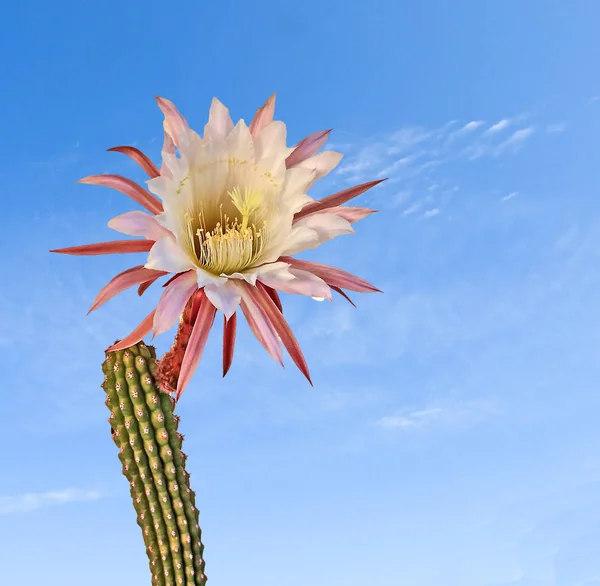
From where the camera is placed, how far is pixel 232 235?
2.38 metres

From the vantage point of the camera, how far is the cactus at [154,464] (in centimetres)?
249

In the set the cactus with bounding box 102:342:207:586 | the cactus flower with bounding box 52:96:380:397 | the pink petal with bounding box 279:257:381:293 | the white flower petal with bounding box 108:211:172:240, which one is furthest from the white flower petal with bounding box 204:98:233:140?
the cactus with bounding box 102:342:207:586

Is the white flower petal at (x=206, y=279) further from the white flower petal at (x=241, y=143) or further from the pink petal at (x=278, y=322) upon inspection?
the white flower petal at (x=241, y=143)

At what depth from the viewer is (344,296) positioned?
2439 millimetres

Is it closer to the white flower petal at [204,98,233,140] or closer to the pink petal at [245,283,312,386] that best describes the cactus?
the pink petal at [245,283,312,386]

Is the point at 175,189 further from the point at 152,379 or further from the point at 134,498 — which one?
the point at 134,498

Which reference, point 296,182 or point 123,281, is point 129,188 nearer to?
point 123,281

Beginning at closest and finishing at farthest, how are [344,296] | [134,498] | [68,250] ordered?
[68,250]
[344,296]
[134,498]

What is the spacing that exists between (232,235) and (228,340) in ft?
1.07

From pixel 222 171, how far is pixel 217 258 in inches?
11.1

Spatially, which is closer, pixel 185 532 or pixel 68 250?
pixel 68 250

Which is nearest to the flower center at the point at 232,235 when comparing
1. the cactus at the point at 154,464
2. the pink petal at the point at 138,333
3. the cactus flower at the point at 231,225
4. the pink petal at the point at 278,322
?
the cactus flower at the point at 231,225

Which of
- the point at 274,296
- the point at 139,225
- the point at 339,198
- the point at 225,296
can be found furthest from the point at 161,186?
the point at 339,198

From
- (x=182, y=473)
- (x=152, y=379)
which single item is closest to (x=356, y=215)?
(x=152, y=379)
